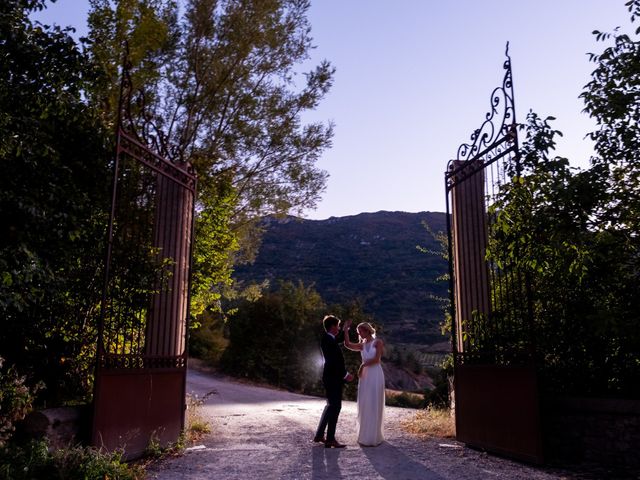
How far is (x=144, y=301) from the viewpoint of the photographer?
7.53 m

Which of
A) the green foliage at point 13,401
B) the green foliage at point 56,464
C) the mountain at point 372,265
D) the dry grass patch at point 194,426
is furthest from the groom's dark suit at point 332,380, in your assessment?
the mountain at point 372,265

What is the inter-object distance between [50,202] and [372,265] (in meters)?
48.1

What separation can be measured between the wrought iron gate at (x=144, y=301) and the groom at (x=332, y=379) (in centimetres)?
201

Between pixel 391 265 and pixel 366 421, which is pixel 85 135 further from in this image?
pixel 391 265

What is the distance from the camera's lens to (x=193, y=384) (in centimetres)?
1858

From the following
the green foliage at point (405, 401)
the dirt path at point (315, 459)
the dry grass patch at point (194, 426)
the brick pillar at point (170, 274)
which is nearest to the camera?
the dirt path at point (315, 459)

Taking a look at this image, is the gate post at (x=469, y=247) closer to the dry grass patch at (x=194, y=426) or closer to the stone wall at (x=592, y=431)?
the stone wall at (x=592, y=431)

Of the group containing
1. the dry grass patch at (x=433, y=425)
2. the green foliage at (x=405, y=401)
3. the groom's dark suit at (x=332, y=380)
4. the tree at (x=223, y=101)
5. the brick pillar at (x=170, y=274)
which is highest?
the tree at (x=223, y=101)

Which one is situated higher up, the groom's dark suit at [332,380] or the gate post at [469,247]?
the gate post at [469,247]

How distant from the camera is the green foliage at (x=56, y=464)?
→ 4.93 metres

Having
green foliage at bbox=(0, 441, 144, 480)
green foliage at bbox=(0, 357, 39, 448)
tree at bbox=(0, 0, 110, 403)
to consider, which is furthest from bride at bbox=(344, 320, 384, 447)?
green foliage at bbox=(0, 357, 39, 448)

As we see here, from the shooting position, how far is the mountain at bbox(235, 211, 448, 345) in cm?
4341

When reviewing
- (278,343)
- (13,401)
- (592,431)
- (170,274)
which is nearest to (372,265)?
(278,343)

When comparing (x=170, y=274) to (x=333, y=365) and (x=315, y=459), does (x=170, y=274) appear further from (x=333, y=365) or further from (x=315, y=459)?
(x=315, y=459)
